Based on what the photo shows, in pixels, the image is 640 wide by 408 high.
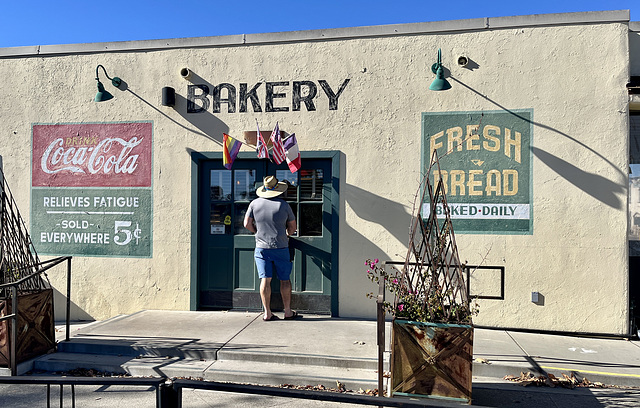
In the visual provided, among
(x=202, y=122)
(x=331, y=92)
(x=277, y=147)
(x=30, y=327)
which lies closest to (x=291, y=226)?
(x=277, y=147)

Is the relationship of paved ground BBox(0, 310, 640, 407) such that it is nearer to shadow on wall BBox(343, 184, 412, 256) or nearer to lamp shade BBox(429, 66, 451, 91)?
shadow on wall BBox(343, 184, 412, 256)

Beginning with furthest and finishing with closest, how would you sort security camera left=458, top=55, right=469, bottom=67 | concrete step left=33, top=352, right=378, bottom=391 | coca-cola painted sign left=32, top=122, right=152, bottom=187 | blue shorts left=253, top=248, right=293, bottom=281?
coca-cola painted sign left=32, top=122, right=152, bottom=187 → security camera left=458, top=55, right=469, bottom=67 → blue shorts left=253, top=248, right=293, bottom=281 → concrete step left=33, top=352, right=378, bottom=391

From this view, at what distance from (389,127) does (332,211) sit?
1.39m

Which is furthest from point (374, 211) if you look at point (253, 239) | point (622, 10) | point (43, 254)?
point (43, 254)

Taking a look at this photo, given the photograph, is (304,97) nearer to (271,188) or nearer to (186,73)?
(271,188)

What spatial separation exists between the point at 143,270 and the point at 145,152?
174 cm

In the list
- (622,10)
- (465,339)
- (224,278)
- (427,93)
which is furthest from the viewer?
(224,278)

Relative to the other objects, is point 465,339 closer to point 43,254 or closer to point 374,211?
point 374,211

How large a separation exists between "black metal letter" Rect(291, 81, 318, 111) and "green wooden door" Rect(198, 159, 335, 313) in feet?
2.53

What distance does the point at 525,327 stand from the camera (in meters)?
5.94

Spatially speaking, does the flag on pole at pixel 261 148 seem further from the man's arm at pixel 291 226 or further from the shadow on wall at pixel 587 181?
the shadow on wall at pixel 587 181

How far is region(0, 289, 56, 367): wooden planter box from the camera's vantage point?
4.61 m

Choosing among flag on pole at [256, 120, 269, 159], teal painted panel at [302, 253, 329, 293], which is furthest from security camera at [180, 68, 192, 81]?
teal painted panel at [302, 253, 329, 293]

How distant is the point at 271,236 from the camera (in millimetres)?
5844
